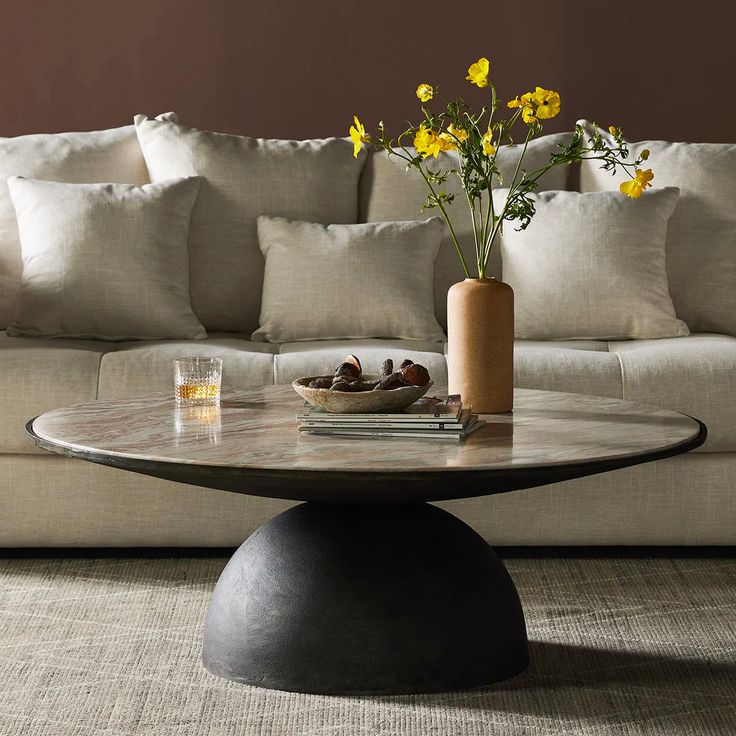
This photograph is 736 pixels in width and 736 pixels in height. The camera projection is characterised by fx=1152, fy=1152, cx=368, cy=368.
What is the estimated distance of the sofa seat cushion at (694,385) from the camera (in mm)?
2699

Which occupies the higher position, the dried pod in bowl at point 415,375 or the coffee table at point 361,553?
the dried pod in bowl at point 415,375

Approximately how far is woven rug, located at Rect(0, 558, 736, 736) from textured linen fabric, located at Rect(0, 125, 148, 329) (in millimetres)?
960

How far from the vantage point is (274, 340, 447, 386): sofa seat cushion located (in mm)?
2771

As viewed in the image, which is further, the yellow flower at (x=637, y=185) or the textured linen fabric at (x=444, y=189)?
the textured linen fabric at (x=444, y=189)

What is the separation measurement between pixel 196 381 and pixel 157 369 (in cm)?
71

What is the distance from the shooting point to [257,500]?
8.75 feet

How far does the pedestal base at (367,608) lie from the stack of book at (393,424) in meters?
0.20

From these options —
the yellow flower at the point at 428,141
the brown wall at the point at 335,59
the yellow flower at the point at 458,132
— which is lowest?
the yellow flower at the point at 428,141

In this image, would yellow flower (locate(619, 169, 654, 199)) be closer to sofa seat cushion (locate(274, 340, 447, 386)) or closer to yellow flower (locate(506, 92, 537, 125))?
yellow flower (locate(506, 92, 537, 125))

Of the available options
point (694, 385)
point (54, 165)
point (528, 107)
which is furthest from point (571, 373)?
point (54, 165)

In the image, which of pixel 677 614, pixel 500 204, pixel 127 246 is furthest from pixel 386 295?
pixel 677 614

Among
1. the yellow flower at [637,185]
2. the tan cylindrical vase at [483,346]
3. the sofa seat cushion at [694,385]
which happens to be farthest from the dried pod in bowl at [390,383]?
the sofa seat cushion at [694,385]

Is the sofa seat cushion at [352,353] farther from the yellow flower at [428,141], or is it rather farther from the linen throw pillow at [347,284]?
the yellow flower at [428,141]

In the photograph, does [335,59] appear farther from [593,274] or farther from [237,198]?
[593,274]
